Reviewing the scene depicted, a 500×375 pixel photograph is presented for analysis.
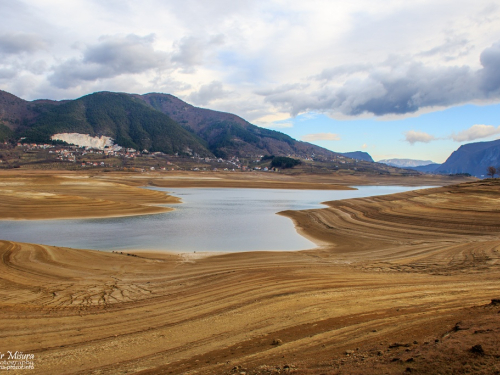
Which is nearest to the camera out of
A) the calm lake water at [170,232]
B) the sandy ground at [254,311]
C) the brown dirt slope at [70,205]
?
the sandy ground at [254,311]

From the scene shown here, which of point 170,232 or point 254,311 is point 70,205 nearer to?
point 170,232

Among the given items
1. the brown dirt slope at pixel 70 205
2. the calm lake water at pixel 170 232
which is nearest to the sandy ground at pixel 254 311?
the calm lake water at pixel 170 232

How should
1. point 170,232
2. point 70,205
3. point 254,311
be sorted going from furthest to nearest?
point 70,205 → point 170,232 → point 254,311

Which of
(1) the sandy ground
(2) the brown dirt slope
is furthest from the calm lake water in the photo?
(1) the sandy ground

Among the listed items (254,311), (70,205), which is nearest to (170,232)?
(70,205)

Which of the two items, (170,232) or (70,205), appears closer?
(170,232)

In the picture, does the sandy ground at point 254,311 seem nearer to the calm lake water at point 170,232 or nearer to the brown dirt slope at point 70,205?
the calm lake water at point 170,232

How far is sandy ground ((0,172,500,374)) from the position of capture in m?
6.27

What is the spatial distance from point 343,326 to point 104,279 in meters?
9.66

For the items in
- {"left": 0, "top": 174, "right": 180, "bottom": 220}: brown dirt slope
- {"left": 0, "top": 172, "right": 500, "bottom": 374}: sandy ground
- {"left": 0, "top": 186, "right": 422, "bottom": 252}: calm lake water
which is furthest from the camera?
{"left": 0, "top": 174, "right": 180, "bottom": 220}: brown dirt slope

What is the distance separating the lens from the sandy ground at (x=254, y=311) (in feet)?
20.6

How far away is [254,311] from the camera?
9609mm

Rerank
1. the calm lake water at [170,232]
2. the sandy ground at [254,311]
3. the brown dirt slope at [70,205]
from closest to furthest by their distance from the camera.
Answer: the sandy ground at [254,311] → the calm lake water at [170,232] → the brown dirt slope at [70,205]

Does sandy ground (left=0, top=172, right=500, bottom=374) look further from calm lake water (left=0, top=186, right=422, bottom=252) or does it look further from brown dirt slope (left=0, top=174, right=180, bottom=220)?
brown dirt slope (left=0, top=174, right=180, bottom=220)
